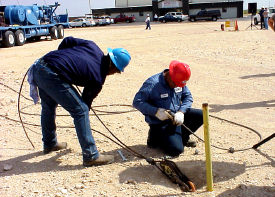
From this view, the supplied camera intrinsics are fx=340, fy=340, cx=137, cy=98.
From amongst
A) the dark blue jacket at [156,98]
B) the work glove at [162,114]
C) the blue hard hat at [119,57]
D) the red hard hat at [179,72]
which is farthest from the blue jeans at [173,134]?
the blue hard hat at [119,57]

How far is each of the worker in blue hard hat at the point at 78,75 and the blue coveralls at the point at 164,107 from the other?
Answer: 53 cm

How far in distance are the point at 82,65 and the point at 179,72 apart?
3.72 feet

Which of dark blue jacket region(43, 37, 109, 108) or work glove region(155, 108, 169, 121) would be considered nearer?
dark blue jacket region(43, 37, 109, 108)

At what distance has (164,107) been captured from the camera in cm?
432

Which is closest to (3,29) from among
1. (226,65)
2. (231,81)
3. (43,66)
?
(226,65)

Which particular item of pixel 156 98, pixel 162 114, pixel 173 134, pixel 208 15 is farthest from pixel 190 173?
pixel 208 15

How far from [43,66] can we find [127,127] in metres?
2.15

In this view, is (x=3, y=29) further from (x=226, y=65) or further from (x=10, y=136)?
(x=10, y=136)

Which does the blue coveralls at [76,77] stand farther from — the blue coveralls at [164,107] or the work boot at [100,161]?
the blue coveralls at [164,107]

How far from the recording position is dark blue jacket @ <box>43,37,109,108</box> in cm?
378

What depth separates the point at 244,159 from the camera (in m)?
4.25

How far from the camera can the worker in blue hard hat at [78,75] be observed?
12.4ft

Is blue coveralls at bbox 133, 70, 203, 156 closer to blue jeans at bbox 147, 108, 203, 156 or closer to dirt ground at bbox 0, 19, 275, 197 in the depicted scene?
blue jeans at bbox 147, 108, 203, 156

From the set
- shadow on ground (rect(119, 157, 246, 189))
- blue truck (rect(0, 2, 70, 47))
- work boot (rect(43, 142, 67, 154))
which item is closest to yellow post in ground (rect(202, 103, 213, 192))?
shadow on ground (rect(119, 157, 246, 189))
